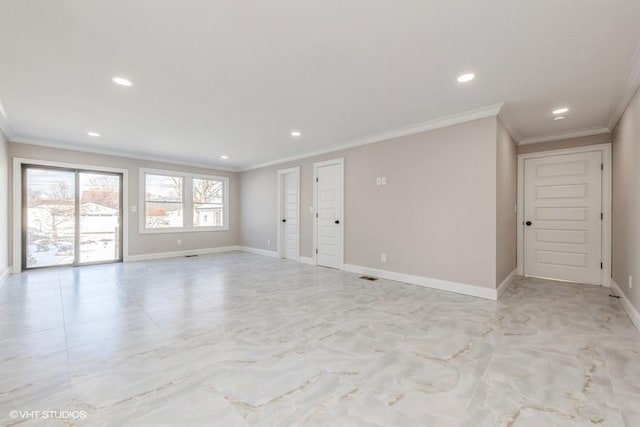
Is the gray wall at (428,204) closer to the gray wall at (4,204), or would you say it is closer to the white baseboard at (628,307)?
the white baseboard at (628,307)

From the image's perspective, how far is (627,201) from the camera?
3264 millimetres

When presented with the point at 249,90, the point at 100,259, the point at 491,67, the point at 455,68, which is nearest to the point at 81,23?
the point at 249,90

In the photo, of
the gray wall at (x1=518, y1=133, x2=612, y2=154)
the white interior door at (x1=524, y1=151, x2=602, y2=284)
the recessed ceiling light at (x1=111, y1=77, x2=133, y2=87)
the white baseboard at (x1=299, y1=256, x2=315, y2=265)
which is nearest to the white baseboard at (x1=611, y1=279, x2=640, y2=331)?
the white interior door at (x1=524, y1=151, x2=602, y2=284)

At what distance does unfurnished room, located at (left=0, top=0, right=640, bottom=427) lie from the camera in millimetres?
1792

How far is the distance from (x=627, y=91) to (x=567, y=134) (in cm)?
172

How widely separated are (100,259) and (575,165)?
9247 millimetres

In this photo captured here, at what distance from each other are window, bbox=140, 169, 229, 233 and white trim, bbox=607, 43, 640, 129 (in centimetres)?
785

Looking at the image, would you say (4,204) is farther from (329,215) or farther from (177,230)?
(329,215)

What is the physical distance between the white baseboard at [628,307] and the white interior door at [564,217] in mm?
610

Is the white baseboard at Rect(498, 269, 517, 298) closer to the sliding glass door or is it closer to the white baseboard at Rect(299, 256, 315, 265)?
the white baseboard at Rect(299, 256, 315, 265)

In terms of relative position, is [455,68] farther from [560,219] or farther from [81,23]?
[560,219]

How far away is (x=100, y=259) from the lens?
609 centimetres

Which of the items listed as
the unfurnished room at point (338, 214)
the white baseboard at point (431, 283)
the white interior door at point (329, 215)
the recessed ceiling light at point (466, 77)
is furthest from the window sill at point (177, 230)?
the recessed ceiling light at point (466, 77)

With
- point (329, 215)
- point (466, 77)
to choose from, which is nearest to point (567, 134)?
point (466, 77)
